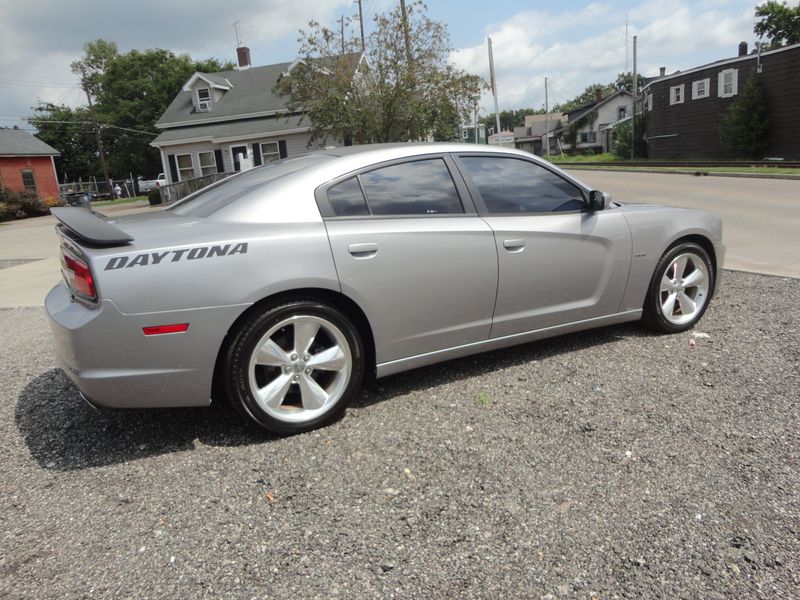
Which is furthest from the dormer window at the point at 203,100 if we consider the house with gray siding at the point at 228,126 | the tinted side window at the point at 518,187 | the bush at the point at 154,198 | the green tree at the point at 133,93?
the tinted side window at the point at 518,187

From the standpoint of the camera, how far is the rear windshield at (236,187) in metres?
3.42

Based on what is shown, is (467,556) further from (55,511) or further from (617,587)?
(55,511)

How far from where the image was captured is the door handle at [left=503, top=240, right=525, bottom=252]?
372 cm

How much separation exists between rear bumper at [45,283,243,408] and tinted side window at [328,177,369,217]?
32.7 inches

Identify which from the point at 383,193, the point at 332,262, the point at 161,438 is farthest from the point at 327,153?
the point at 161,438

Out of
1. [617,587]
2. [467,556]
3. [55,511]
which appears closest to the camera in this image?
[617,587]

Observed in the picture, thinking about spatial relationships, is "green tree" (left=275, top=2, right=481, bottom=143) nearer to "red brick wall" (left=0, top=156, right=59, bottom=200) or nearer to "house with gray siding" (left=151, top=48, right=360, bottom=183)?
"house with gray siding" (left=151, top=48, right=360, bottom=183)

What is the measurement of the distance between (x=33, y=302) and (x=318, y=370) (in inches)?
235

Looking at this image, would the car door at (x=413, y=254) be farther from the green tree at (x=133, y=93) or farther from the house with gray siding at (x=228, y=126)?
the green tree at (x=133, y=93)

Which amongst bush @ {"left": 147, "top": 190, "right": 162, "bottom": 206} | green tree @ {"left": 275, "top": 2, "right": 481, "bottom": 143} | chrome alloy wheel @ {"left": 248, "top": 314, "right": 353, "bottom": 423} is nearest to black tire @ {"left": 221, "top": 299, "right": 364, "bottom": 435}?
chrome alloy wheel @ {"left": 248, "top": 314, "right": 353, "bottom": 423}

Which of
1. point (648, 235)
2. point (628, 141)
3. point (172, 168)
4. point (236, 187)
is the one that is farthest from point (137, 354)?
point (628, 141)

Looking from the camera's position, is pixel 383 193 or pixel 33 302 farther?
pixel 33 302

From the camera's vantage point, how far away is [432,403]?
358cm

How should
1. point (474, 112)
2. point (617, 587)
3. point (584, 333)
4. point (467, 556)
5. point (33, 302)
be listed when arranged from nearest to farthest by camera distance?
point (617, 587) → point (467, 556) → point (584, 333) → point (33, 302) → point (474, 112)
